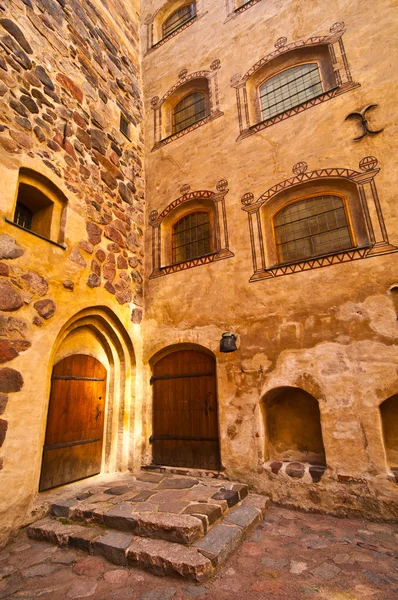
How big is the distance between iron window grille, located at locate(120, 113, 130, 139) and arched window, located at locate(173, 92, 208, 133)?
109cm

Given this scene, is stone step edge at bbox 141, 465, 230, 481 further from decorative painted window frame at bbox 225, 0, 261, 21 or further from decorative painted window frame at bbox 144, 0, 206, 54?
decorative painted window frame at bbox 144, 0, 206, 54

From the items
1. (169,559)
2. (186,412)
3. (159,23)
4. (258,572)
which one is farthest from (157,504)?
(159,23)

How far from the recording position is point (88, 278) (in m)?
4.90

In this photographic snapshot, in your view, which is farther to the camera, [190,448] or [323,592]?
A: [190,448]

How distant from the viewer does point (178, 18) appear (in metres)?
8.62

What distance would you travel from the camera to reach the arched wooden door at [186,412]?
4.95 meters

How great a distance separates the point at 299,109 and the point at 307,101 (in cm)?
16

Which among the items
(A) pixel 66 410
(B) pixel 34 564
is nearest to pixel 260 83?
(A) pixel 66 410

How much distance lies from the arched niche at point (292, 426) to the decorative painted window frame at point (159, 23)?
29.0 feet

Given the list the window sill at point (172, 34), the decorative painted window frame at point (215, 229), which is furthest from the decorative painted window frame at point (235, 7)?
the decorative painted window frame at point (215, 229)

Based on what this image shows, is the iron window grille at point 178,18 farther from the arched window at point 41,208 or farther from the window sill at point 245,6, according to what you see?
the arched window at point 41,208

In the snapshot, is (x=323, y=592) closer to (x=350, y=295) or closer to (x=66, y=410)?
(x=350, y=295)

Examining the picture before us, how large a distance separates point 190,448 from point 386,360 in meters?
3.14

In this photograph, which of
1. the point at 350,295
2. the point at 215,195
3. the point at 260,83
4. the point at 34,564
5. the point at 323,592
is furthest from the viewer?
the point at 260,83
